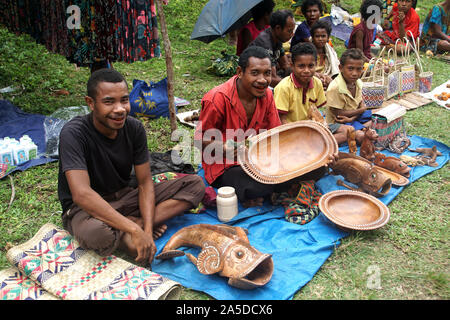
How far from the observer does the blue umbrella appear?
20.8ft

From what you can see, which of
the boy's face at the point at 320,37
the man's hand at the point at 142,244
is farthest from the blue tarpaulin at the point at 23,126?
the boy's face at the point at 320,37

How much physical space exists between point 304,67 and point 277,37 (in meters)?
1.46

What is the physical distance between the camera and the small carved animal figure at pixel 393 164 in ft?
12.4

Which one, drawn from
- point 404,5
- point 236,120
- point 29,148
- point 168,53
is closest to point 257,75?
point 236,120

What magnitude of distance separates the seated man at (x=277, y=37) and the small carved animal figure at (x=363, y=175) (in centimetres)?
199

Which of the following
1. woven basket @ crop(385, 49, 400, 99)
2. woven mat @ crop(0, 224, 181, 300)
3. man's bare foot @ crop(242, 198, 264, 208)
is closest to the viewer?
woven mat @ crop(0, 224, 181, 300)

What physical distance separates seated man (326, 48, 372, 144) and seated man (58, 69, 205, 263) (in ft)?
7.28

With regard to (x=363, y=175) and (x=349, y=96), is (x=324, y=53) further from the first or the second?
(x=363, y=175)

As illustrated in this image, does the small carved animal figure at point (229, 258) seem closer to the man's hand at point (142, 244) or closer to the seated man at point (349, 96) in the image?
the man's hand at point (142, 244)

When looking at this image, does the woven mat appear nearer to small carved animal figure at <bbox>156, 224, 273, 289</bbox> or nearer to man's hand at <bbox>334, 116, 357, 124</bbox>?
small carved animal figure at <bbox>156, 224, 273, 289</bbox>

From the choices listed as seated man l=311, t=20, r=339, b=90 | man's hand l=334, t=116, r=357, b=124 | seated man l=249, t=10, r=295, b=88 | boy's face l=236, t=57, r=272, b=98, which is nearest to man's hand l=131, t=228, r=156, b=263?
boy's face l=236, t=57, r=272, b=98

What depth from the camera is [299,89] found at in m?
4.00

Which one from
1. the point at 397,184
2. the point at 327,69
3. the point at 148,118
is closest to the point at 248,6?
the point at 327,69
